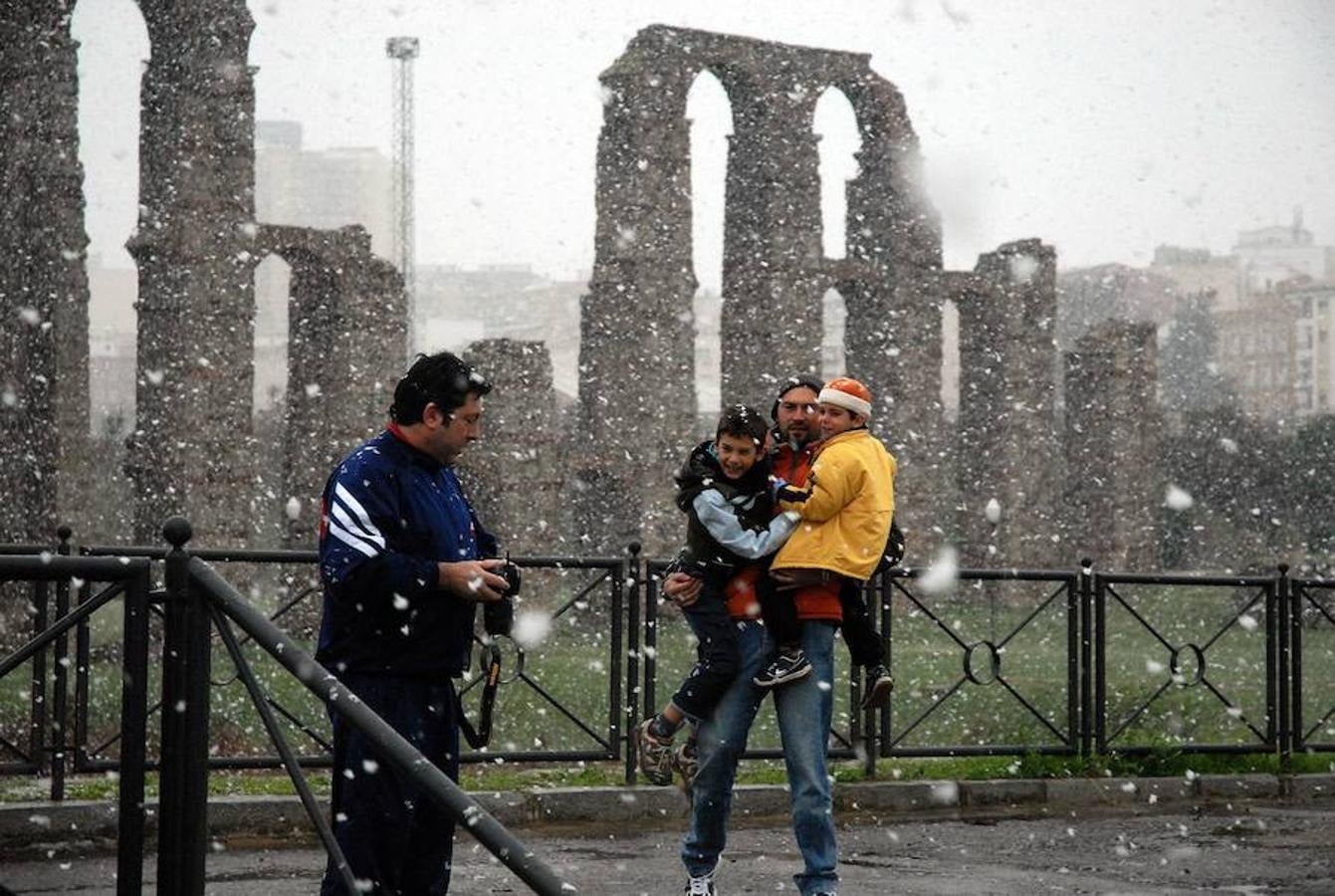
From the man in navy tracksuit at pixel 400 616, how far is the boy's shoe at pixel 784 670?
4.91ft

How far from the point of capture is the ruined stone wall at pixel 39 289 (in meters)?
20.6

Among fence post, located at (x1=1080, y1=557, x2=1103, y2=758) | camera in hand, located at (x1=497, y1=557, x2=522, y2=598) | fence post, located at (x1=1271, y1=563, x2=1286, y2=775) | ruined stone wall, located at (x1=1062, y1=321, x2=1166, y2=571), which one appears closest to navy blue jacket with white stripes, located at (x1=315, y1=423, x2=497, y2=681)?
camera in hand, located at (x1=497, y1=557, x2=522, y2=598)

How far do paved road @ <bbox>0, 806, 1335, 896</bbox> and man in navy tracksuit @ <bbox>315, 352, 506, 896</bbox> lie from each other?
240cm

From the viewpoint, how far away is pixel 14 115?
20812mm

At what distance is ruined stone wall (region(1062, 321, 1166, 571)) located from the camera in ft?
103

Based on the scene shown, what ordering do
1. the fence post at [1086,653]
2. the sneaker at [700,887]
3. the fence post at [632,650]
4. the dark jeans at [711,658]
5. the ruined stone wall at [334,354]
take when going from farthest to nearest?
the ruined stone wall at [334,354] < the fence post at [1086,653] < the fence post at [632,650] < the dark jeans at [711,658] < the sneaker at [700,887]

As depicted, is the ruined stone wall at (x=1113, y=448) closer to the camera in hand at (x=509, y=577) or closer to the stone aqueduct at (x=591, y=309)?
the stone aqueduct at (x=591, y=309)

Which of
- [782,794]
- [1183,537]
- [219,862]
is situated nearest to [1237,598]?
[1183,537]

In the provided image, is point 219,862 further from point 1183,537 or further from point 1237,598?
point 1183,537

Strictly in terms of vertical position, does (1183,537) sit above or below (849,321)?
below

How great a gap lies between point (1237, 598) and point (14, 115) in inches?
657

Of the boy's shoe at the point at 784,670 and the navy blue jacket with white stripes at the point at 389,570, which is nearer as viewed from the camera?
the navy blue jacket with white stripes at the point at 389,570

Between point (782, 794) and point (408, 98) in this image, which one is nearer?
point (782, 794)

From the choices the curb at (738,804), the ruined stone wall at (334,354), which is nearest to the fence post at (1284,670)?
the curb at (738,804)
